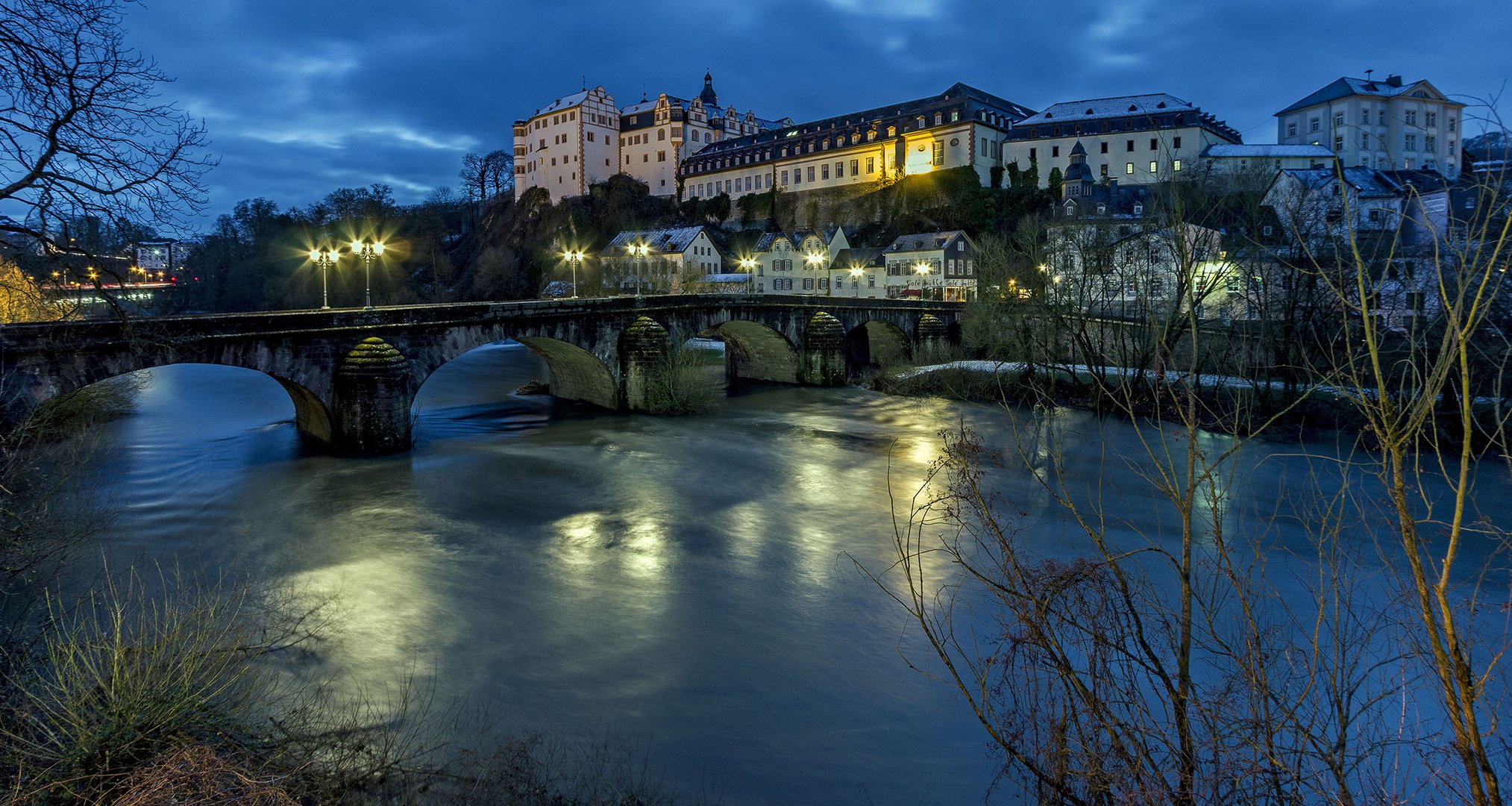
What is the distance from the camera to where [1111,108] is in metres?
63.0

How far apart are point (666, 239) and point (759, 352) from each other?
32.2 metres

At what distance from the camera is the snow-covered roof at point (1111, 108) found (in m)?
61.5

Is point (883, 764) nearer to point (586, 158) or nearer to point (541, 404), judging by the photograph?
point (541, 404)

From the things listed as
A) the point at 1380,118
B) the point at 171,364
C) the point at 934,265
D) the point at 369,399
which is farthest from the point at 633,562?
the point at 1380,118

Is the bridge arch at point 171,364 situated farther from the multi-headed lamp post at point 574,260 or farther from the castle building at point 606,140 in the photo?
the castle building at point 606,140

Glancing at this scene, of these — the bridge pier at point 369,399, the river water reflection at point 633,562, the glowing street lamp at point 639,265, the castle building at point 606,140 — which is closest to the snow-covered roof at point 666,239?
the glowing street lamp at point 639,265

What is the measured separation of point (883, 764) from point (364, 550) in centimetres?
985

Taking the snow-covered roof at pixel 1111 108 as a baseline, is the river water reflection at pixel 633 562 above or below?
below

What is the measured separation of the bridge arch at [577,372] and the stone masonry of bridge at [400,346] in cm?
6

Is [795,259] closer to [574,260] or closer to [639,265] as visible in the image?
[639,265]

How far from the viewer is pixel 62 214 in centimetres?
740

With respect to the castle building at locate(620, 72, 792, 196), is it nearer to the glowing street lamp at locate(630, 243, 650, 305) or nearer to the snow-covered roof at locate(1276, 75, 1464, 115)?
the glowing street lamp at locate(630, 243, 650, 305)

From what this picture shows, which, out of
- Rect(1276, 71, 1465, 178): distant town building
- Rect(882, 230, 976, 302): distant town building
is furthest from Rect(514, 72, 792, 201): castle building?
Rect(1276, 71, 1465, 178): distant town building

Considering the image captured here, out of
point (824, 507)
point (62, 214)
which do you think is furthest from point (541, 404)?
point (62, 214)
